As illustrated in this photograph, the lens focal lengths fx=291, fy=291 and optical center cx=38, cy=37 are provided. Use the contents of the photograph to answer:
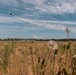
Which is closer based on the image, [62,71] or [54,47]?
[62,71]

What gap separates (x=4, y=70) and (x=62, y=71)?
514cm

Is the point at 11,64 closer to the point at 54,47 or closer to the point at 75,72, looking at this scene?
the point at 54,47

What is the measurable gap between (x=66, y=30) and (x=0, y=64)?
528cm

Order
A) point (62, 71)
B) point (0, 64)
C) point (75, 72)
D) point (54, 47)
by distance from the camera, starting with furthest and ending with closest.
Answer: point (0, 64) < point (54, 47) < point (62, 71) < point (75, 72)

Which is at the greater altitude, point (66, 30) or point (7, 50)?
point (66, 30)

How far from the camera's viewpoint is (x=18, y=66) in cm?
789

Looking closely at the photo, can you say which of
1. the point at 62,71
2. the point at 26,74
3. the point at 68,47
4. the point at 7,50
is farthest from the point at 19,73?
the point at 62,71

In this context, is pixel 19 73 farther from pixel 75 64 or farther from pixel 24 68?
pixel 75 64

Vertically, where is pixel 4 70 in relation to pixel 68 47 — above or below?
below

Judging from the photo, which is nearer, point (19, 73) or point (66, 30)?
point (66, 30)

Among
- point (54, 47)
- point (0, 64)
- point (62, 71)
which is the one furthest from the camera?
point (0, 64)

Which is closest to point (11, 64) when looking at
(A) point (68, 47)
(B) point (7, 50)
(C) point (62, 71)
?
(B) point (7, 50)

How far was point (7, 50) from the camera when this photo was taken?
7.43 meters

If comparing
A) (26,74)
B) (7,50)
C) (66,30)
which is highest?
(66,30)
